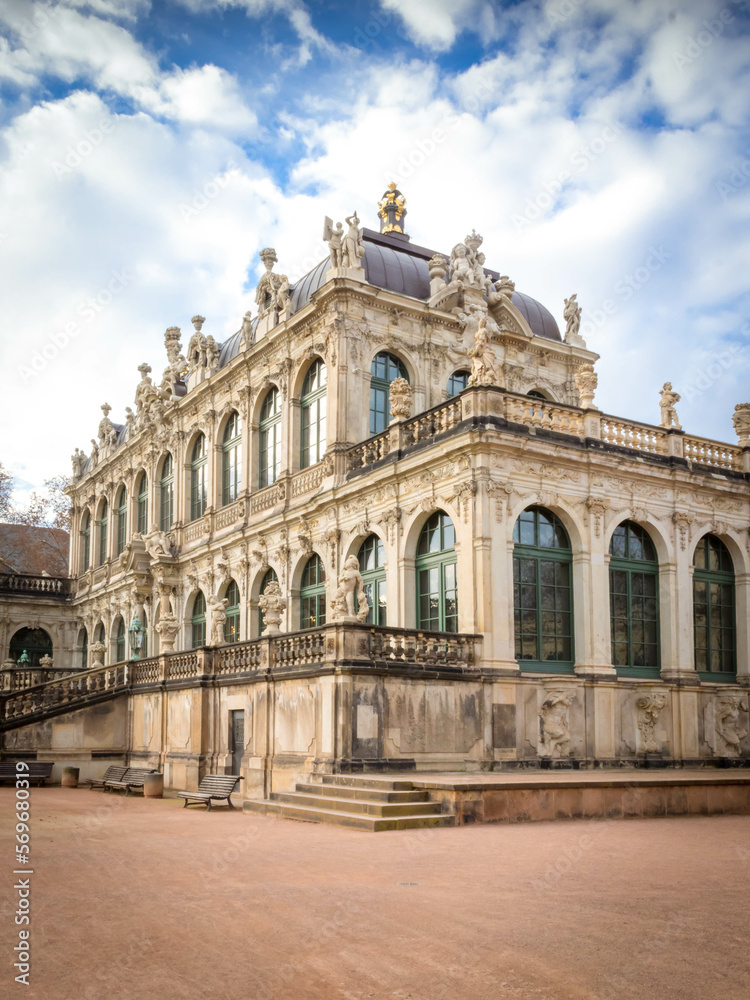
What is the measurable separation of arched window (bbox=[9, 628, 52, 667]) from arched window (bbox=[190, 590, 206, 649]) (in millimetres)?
14521

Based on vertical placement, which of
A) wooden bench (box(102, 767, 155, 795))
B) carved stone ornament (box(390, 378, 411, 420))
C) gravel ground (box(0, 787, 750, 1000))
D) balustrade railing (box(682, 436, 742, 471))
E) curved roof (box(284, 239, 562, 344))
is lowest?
wooden bench (box(102, 767, 155, 795))

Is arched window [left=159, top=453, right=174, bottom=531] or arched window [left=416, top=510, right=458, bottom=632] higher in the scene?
arched window [left=159, top=453, right=174, bottom=531]

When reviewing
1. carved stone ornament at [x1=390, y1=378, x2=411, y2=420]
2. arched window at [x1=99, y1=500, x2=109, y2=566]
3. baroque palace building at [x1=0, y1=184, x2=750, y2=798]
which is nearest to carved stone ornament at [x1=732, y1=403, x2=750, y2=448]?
baroque palace building at [x1=0, y1=184, x2=750, y2=798]

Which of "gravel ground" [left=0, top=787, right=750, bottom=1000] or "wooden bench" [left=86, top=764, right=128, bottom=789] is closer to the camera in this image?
"gravel ground" [left=0, top=787, right=750, bottom=1000]

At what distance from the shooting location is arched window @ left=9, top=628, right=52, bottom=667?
4447 centimetres

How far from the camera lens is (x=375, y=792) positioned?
47.4ft

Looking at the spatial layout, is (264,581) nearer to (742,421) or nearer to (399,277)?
(399,277)

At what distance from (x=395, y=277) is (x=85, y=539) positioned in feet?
82.1

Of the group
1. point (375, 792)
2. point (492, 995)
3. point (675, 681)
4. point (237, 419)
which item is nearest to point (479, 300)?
point (237, 419)

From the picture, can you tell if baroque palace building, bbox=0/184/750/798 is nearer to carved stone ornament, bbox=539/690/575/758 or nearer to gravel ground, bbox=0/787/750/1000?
carved stone ornament, bbox=539/690/575/758

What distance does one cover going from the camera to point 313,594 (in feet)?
85.4

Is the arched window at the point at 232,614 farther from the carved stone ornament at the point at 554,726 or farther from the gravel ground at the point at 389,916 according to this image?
the gravel ground at the point at 389,916

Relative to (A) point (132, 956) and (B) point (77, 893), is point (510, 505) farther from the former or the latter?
(A) point (132, 956)

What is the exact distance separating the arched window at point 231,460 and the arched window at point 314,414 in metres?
3.95
